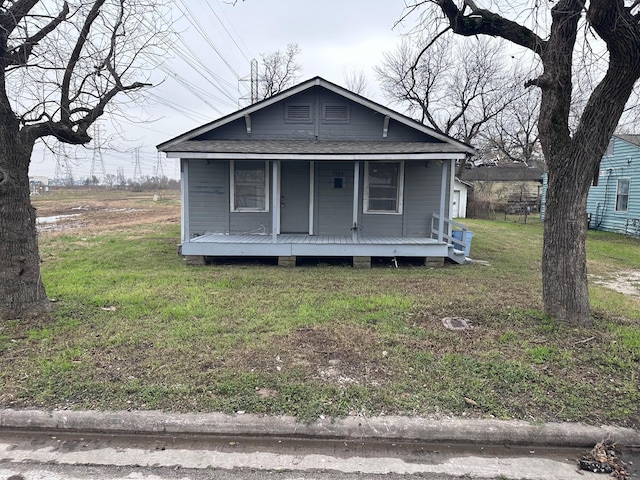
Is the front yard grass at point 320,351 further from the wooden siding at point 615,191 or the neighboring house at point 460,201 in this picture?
the neighboring house at point 460,201

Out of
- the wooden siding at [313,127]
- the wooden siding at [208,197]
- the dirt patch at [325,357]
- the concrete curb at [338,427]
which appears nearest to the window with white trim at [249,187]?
the wooden siding at [208,197]

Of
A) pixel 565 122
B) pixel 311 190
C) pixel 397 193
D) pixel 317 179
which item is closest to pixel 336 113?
pixel 317 179

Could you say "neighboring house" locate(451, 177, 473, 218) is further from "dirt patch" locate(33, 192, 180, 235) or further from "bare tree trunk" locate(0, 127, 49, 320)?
"bare tree trunk" locate(0, 127, 49, 320)

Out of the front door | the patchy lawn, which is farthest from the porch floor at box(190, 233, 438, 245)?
the patchy lawn

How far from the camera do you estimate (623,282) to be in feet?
26.7

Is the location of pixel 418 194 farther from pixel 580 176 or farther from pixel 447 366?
pixel 447 366

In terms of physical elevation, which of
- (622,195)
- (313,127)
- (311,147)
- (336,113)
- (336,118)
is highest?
(336,113)

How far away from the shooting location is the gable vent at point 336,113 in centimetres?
998

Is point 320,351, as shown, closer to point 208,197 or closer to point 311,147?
point 311,147

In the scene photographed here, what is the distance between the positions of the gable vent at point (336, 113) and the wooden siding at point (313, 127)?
0.08m

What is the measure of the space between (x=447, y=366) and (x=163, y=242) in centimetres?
1024

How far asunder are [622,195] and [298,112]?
15.3 meters

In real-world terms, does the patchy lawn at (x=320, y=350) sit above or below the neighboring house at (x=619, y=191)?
below

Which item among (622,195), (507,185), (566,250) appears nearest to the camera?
(566,250)
